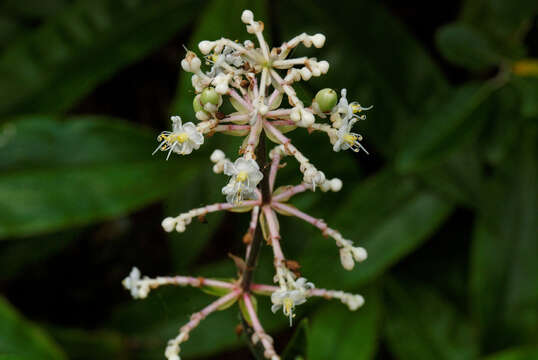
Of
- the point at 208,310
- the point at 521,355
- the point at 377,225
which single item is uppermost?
the point at 377,225

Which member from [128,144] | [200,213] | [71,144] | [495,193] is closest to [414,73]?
Answer: [495,193]

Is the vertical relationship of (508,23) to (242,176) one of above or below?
above

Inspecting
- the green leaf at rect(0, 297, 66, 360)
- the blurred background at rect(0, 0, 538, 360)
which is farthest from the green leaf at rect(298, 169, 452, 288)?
the green leaf at rect(0, 297, 66, 360)

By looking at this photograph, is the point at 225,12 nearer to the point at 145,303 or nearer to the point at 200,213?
the point at 145,303

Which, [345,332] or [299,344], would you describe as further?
[345,332]

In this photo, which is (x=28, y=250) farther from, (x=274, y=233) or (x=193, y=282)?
(x=274, y=233)

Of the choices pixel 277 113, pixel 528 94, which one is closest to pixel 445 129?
pixel 528 94

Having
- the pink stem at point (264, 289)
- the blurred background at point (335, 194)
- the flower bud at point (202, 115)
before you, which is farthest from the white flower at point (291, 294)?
the blurred background at point (335, 194)
